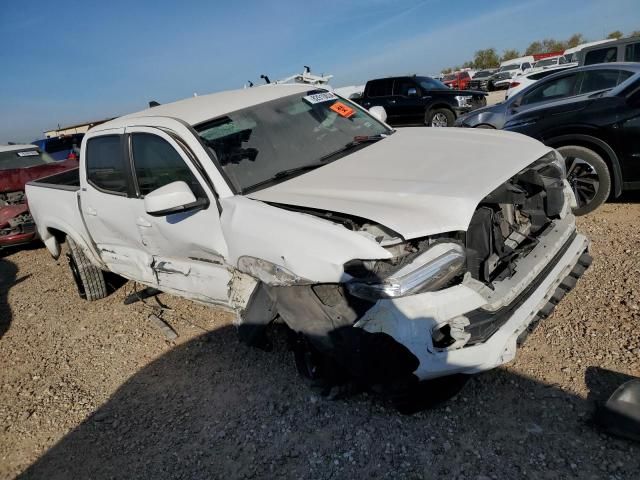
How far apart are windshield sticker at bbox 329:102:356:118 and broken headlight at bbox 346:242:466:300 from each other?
2.01 m

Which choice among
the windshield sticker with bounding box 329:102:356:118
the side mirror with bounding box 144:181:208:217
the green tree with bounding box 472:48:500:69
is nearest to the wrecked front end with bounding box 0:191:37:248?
the side mirror with bounding box 144:181:208:217

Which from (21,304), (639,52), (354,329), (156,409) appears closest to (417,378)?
(354,329)

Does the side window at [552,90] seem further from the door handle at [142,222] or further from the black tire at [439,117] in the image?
the door handle at [142,222]

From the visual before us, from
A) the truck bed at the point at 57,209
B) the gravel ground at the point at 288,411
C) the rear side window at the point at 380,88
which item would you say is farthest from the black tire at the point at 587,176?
the rear side window at the point at 380,88

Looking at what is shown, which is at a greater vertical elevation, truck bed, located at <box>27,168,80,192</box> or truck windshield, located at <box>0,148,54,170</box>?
truck windshield, located at <box>0,148,54,170</box>

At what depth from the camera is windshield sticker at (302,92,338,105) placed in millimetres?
3728

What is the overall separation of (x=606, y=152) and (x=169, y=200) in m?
4.20

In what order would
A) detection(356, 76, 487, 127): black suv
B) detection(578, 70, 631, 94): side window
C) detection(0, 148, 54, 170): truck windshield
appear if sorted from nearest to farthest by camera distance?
1. detection(578, 70, 631, 94): side window
2. detection(0, 148, 54, 170): truck windshield
3. detection(356, 76, 487, 127): black suv

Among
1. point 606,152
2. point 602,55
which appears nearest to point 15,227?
point 606,152

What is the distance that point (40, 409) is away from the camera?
3316 millimetres

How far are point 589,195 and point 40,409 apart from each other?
17.7 feet

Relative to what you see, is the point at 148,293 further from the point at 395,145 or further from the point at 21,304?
the point at 395,145

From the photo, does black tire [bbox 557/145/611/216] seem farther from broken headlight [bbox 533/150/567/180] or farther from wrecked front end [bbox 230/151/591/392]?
wrecked front end [bbox 230/151/591/392]

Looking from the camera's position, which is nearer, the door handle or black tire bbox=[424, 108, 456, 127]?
the door handle
